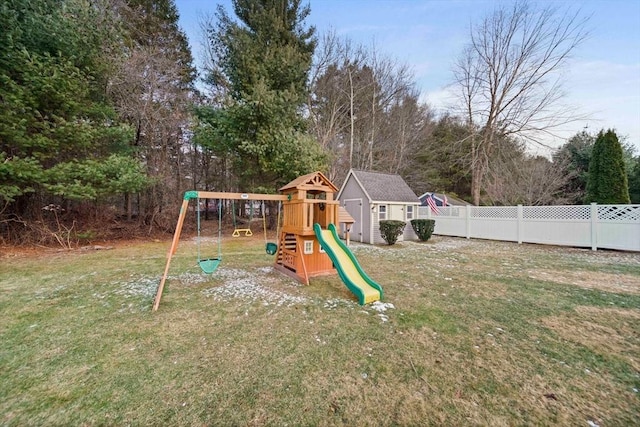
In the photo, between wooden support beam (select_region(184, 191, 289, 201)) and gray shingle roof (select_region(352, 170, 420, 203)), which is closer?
wooden support beam (select_region(184, 191, 289, 201))

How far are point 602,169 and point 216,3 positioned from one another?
1904 cm

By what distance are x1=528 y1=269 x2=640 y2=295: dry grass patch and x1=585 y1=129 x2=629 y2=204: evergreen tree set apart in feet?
23.4

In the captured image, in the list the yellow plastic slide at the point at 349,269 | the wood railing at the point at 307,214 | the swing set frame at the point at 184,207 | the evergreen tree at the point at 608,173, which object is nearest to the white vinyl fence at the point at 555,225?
the evergreen tree at the point at 608,173

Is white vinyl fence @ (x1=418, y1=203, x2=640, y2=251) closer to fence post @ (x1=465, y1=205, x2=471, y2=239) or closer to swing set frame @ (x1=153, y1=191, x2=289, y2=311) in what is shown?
fence post @ (x1=465, y1=205, x2=471, y2=239)

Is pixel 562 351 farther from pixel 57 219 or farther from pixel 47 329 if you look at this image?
pixel 57 219

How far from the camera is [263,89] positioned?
11.1m

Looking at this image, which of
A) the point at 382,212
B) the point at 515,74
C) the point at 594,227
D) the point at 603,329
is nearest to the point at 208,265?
the point at 603,329

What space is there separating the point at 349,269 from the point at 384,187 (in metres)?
7.89

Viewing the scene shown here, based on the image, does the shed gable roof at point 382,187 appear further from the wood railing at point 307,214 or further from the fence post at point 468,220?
the wood railing at point 307,214

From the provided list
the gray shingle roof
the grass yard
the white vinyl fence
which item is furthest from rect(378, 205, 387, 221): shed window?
the grass yard

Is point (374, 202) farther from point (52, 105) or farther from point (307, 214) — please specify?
point (52, 105)

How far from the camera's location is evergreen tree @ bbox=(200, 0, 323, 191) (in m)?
11.6

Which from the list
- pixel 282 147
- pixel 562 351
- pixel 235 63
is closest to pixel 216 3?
pixel 235 63

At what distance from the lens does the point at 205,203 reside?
19.8 meters
